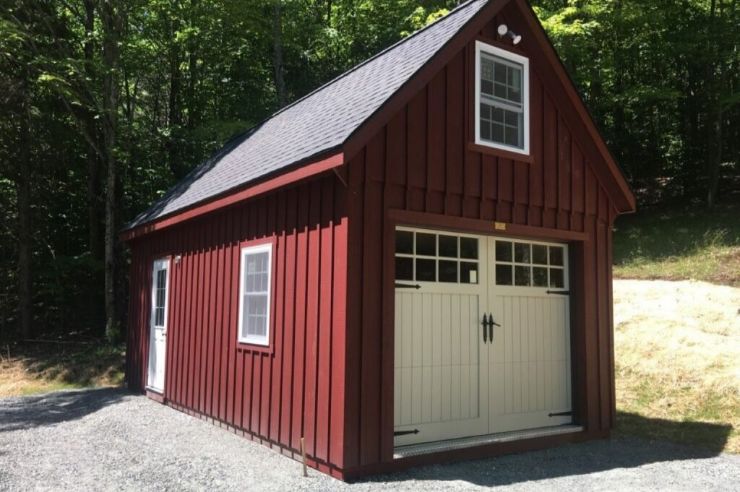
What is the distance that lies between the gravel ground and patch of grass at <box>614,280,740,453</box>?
3.40 ft

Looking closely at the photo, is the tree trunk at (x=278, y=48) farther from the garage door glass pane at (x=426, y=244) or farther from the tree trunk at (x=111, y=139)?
the garage door glass pane at (x=426, y=244)

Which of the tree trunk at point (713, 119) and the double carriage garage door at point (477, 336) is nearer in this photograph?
the double carriage garage door at point (477, 336)

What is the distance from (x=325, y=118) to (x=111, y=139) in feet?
35.0

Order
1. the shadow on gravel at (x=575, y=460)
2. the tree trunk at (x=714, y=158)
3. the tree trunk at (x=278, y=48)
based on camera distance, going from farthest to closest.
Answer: the tree trunk at (x=714, y=158), the tree trunk at (x=278, y=48), the shadow on gravel at (x=575, y=460)

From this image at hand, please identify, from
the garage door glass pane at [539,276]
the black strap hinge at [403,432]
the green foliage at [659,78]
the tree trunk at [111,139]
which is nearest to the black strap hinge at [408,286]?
the black strap hinge at [403,432]

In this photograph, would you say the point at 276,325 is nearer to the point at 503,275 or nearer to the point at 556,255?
the point at 503,275

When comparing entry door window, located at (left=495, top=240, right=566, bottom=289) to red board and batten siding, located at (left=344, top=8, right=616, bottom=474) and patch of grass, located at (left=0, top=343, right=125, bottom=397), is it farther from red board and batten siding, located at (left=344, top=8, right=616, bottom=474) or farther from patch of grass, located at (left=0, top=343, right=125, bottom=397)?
patch of grass, located at (left=0, top=343, right=125, bottom=397)

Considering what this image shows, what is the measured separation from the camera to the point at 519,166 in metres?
6.80

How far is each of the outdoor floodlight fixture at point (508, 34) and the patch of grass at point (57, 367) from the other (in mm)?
9860

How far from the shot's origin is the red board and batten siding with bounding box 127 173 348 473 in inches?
214

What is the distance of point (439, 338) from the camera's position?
20.6 feet

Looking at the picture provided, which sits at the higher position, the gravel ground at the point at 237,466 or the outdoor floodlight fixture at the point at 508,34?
the outdoor floodlight fixture at the point at 508,34

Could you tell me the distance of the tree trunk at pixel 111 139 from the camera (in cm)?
1523

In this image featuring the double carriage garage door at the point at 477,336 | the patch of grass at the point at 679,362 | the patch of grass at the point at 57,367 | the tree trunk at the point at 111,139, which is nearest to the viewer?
the double carriage garage door at the point at 477,336
